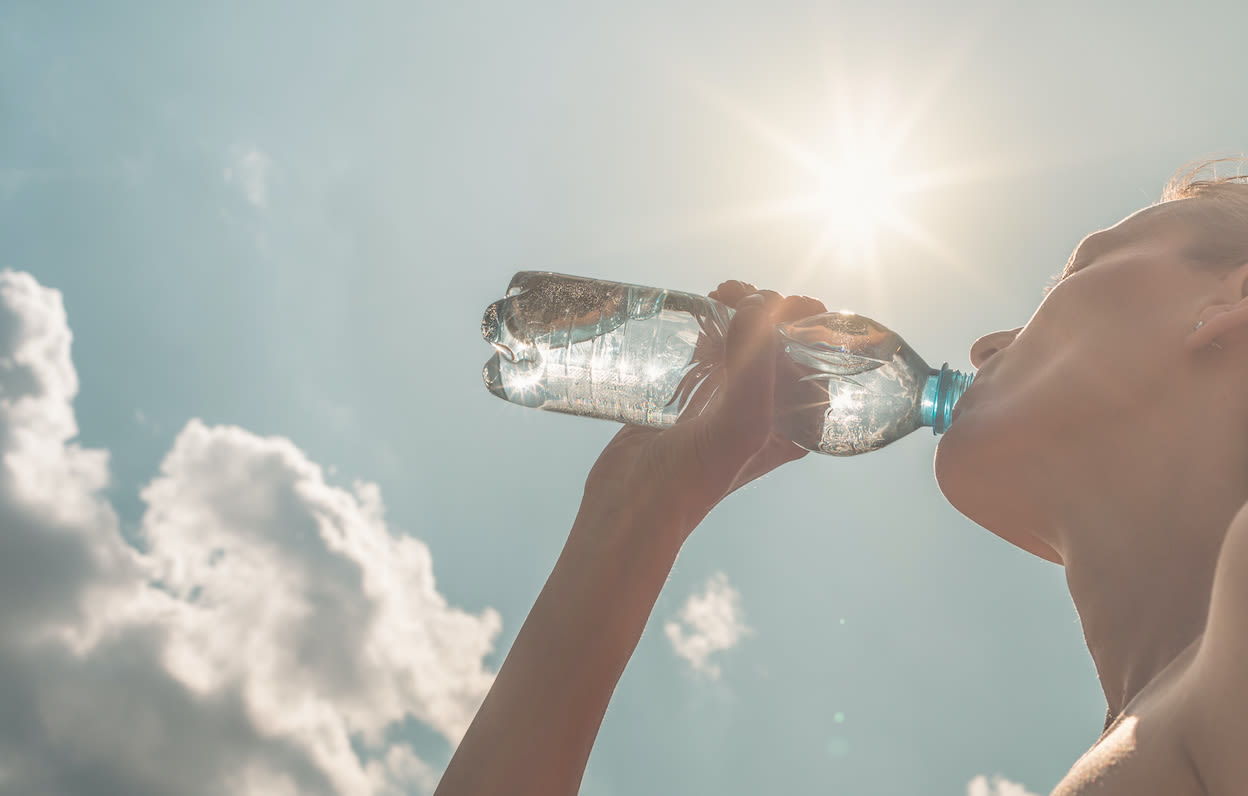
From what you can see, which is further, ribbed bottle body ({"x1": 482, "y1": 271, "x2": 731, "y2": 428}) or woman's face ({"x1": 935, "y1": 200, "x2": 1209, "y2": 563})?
ribbed bottle body ({"x1": 482, "y1": 271, "x2": 731, "y2": 428})

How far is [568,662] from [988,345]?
1232mm

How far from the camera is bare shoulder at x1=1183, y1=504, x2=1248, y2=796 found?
747mm

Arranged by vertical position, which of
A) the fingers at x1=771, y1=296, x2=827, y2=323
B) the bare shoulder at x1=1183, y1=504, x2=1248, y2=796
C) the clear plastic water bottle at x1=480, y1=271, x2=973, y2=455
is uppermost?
the clear plastic water bottle at x1=480, y1=271, x2=973, y2=455

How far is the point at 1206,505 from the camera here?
1194mm

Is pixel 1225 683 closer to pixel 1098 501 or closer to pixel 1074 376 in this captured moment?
pixel 1098 501

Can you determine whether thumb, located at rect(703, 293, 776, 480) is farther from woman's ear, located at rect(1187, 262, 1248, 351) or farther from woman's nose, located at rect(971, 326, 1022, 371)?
woman's ear, located at rect(1187, 262, 1248, 351)

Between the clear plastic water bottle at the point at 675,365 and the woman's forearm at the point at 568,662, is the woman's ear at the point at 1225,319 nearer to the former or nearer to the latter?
the clear plastic water bottle at the point at 675,365

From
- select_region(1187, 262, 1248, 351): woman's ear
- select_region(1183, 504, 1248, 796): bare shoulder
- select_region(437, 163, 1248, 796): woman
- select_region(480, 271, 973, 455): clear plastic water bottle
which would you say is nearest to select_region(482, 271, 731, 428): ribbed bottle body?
select_region(480, 271, 973, 455): clear plastic water bottle

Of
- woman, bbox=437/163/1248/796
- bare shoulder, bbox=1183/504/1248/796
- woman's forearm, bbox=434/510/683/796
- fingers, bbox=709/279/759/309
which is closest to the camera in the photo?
bare shoulder, bbox=1183/504/1248/796

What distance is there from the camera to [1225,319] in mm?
1275

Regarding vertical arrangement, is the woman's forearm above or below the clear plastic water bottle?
below

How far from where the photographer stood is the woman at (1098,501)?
93cm

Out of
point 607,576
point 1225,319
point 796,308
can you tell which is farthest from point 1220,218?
point 607,576

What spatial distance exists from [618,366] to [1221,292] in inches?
68.8
